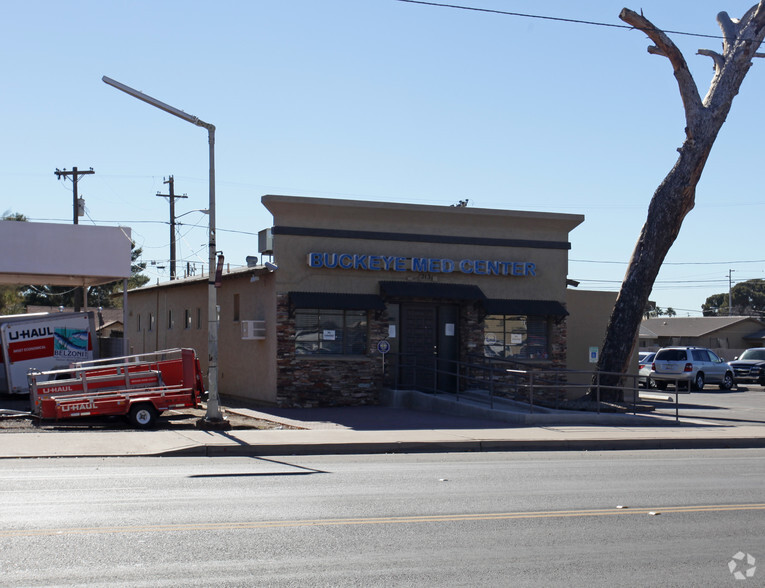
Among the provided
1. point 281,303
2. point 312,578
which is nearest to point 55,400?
point 281,303

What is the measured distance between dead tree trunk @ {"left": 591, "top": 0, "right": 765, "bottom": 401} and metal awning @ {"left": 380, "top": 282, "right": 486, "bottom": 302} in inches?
158

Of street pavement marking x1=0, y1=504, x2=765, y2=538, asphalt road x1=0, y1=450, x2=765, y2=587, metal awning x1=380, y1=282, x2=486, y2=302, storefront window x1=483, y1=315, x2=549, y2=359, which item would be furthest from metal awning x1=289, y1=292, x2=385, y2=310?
street pavement marking x1=0, y1=504, x2=765, y2=538

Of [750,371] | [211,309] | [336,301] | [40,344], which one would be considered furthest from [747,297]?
[211,309]

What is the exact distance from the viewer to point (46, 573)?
22.0 ft

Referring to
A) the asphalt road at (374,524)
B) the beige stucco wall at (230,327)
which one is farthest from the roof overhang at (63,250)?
the asphalt road at (374,524)

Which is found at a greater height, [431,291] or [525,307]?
[431,291]

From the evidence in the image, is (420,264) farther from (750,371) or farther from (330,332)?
(750,371)

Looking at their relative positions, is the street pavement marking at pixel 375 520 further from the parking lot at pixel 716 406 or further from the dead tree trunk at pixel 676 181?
the dead tree trunk at pixel 676 181

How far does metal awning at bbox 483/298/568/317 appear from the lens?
25234mm

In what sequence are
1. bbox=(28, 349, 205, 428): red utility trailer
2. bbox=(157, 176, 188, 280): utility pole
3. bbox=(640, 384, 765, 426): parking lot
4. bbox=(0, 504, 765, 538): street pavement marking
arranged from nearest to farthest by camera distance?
bbox=(0, 504, 765, 538): street pavement marking
bbox=(28, 349, 205, 428): red utility trailer
bbox=(640, 384, 765, 426): parking lot
bbox=(157, 176, 188, 280): utility pole

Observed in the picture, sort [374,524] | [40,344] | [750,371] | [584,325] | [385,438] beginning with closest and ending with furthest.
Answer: [374,524] < [385,438] < [40,344] < [584,325] < [750,371]

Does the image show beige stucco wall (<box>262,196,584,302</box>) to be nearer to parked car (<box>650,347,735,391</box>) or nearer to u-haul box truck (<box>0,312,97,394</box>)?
u-haul box truck (<box>0,312,97,394</box>)

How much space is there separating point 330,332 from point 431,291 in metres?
3.03

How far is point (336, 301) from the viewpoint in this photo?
2344 cm
